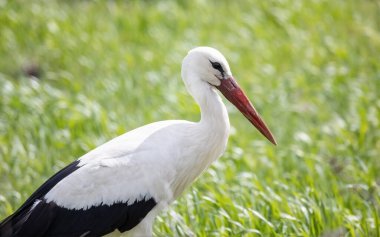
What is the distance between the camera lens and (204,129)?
4.09 meters

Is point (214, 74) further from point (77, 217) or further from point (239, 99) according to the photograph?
point (77, 217)

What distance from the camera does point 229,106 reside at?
711cm

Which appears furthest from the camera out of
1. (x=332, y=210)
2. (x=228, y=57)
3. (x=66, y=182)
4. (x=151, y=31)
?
(x=151, y=31)

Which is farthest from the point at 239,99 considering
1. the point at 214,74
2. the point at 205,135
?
the point at 205,135

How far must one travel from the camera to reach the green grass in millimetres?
4785

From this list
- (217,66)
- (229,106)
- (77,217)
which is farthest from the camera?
(229,106)

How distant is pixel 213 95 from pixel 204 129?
0.82 feet

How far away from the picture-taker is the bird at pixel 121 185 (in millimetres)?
3951

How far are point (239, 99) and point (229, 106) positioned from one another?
111 inches

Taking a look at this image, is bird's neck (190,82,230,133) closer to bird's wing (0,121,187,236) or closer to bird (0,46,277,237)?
bird (0,46,277,237)

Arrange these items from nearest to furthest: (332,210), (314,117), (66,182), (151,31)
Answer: (66,182) → (332,210) → (314,117) → (151,31)

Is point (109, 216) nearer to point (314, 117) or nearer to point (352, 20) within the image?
point (314, 117)

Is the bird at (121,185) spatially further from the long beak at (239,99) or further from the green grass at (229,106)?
the green grass at (229,106)

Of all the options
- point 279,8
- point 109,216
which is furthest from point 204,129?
point 279,8
